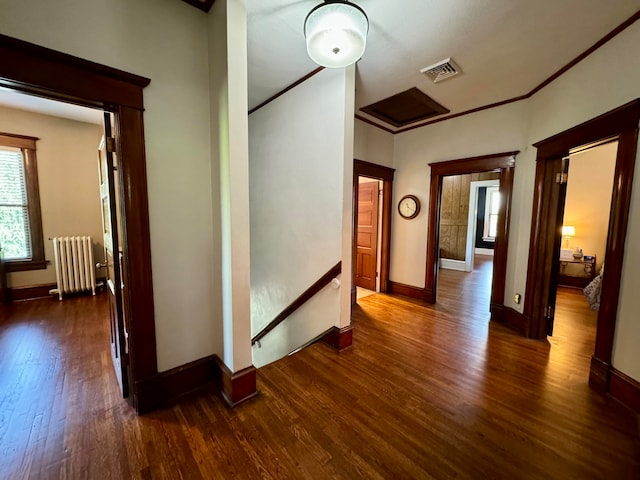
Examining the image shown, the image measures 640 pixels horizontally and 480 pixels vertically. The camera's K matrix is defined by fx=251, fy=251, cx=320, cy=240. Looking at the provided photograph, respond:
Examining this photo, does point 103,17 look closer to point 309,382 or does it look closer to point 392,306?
point 309,382

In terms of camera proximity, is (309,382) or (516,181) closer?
(309,382)

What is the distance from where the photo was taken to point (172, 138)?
5.41ft

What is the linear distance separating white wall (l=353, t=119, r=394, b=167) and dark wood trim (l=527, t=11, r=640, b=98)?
183 centimetres

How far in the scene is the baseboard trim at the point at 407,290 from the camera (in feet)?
13.0

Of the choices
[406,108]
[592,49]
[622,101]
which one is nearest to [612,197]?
[622,101]

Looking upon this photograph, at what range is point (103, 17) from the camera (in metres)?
1.42

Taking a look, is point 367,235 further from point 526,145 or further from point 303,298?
point 526,145

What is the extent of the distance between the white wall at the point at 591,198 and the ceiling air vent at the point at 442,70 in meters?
4.03

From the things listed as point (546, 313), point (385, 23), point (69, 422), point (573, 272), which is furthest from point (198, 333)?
point (573, 272)

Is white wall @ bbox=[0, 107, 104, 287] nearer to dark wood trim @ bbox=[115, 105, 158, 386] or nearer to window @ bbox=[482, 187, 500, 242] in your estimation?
dark wood trim @ bbox=[115, 105, 158, 386]

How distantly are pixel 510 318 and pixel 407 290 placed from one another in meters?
1.40

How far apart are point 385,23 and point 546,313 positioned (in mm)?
3207

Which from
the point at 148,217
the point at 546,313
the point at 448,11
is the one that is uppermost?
the point at 448,11

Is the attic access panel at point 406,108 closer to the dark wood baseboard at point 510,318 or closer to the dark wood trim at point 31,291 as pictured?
the dark wood baseboard at point 510,318
